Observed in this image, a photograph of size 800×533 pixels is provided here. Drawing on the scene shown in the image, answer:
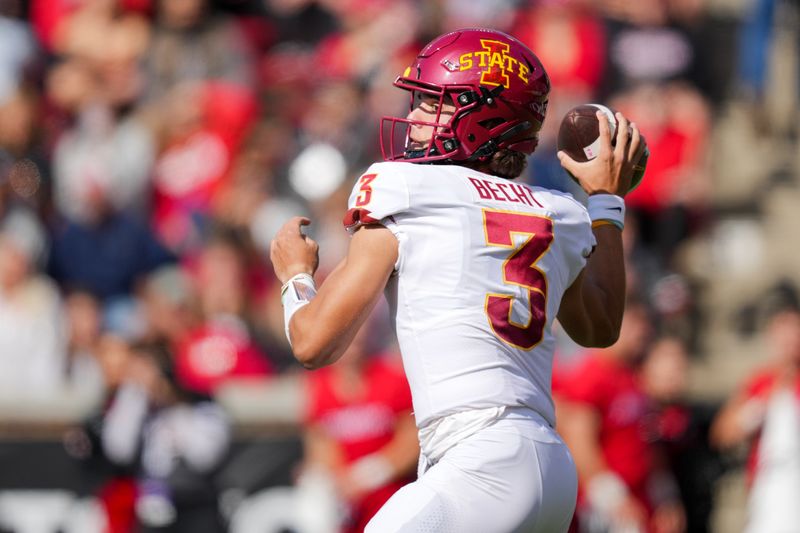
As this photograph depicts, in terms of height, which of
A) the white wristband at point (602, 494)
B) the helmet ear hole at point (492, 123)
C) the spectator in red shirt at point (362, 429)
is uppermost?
the helmet ear hole at point (492, 123)

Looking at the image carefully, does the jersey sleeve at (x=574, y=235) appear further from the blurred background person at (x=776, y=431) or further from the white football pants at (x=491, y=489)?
the blurred background person at (x=776, y=431)

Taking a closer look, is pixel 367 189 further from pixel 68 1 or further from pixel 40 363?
pixel 68 1

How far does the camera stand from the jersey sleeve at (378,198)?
130 inches

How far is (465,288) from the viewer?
3.32 metres

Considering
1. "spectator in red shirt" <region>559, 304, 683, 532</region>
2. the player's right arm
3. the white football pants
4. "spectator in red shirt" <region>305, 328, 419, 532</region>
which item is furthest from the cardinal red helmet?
"spectator in red shirt" <region>559, 304, 683, 532</region>

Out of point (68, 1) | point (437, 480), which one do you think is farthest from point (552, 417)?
point (68, 1)

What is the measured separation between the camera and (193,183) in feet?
31.7

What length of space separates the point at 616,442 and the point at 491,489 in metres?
4.66

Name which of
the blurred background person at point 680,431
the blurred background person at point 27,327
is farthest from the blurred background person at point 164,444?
the blurred background person at point 680,431

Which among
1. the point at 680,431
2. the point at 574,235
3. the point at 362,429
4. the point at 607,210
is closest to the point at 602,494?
the point at 680,431

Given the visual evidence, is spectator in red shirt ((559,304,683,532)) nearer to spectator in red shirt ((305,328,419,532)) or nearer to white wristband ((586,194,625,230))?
spectator in red shirt ((305,328,419,532))

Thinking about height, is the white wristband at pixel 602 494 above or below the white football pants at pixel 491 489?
below

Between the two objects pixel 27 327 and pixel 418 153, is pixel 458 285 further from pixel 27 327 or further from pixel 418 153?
pixel 27 327

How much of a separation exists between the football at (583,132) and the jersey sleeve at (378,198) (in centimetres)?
76
